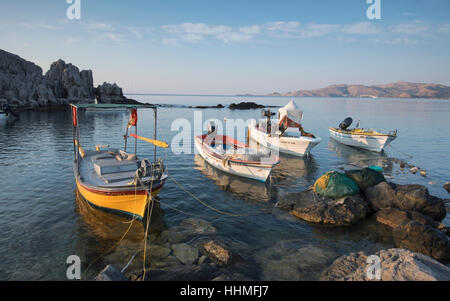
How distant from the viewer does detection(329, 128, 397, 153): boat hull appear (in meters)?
29.1

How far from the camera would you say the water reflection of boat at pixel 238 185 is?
52.7 ft

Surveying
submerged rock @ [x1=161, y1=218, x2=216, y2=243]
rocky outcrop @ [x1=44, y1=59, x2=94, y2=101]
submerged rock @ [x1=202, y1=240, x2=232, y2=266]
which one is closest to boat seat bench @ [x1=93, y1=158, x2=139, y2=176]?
submerged rock @ [x1=161, y1=218, x2=216, y2=243]

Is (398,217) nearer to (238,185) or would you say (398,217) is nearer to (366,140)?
(238,185)

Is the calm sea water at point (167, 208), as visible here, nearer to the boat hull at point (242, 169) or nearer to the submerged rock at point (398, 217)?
the boat hull at point (242, 169)

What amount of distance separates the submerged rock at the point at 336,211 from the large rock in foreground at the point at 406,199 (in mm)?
1023

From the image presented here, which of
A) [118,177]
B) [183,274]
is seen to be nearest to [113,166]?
[118,177]

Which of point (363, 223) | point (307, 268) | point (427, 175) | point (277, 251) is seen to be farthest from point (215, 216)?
point (427, 175)

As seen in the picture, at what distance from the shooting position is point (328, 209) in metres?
12.7

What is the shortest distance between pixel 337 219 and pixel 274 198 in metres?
4.37

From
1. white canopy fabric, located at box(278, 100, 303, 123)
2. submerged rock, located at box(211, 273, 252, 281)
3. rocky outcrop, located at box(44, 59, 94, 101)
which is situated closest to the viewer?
submerged rock, located at box(211, 273, 252, 281)

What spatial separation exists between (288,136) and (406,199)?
605 inches

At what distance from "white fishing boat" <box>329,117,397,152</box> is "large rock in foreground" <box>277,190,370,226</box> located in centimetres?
1987

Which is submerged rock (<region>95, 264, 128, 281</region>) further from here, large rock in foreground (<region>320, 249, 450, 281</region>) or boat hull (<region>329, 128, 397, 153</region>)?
boat hull (<region>329, 128, 397, 153</region>)

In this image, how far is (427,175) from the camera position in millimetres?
20938
